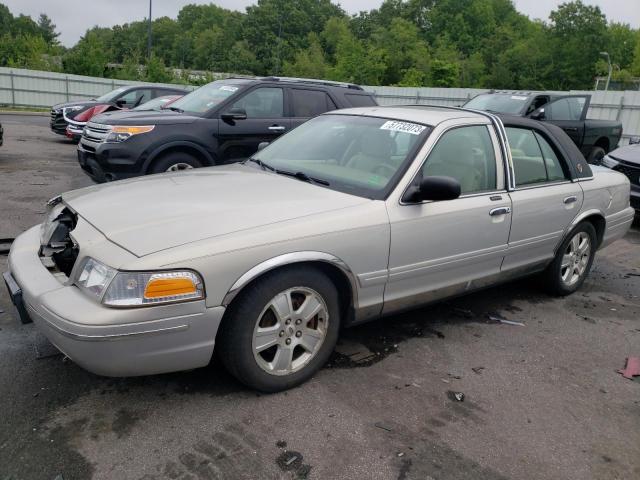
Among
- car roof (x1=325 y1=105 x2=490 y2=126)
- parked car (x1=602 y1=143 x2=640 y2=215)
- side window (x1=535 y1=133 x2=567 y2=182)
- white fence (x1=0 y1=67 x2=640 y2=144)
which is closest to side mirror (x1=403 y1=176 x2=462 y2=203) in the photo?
car roof (x1=325 y1=105 x2=490 y2=126)

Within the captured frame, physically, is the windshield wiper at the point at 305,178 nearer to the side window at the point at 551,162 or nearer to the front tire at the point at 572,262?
the side window at the point at 551,162

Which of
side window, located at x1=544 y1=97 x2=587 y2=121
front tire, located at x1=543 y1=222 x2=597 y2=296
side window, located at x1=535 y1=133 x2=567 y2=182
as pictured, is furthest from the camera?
side window, located at x1=544 y1=97 x2=587 y2=121

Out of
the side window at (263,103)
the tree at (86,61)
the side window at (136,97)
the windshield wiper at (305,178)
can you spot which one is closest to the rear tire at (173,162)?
the side window at (263,103)

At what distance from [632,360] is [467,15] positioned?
90.5 meters

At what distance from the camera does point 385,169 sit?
3641mm

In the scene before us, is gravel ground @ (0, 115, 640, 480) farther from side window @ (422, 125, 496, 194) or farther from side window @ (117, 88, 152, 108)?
side window @ (117, 88, 152, 108)

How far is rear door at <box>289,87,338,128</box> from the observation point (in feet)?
25.2

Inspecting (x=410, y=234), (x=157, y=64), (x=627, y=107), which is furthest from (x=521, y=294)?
(x=157, y=64)

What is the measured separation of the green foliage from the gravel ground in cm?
4093

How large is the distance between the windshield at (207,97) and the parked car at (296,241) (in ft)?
10.4

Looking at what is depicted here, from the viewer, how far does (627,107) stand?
16.1 metres

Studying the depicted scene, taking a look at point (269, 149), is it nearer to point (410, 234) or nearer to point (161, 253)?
point (410, 234)

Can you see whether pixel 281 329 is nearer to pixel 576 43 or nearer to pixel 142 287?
pixel 142 287

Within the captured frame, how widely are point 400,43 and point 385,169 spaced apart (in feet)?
230
